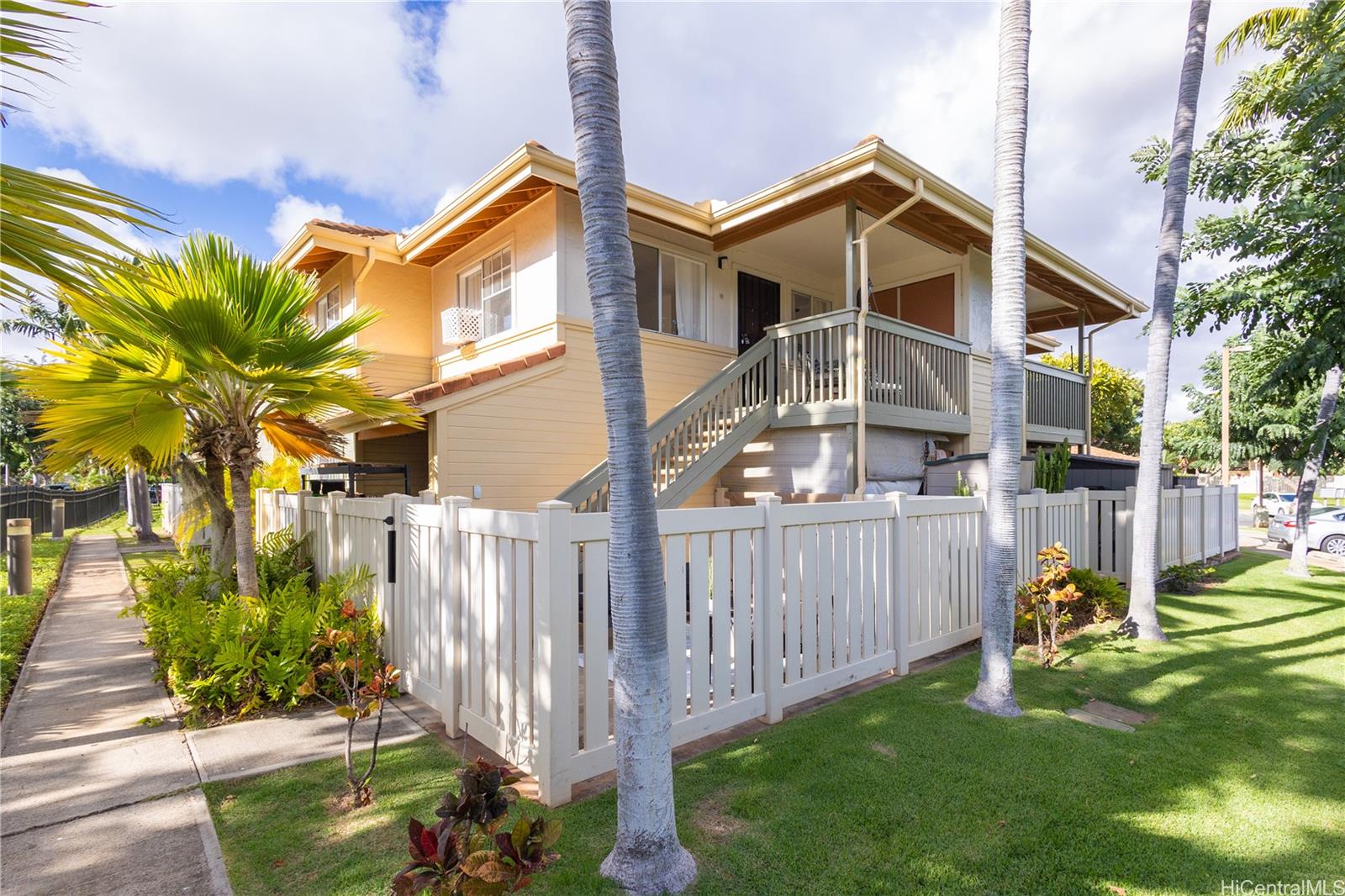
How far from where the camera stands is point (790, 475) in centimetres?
892

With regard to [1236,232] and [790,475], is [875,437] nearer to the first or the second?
[790,475]

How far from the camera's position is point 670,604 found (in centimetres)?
338

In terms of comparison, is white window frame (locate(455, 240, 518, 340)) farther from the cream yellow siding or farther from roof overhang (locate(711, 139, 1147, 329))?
roof overhang (locate(711, 139, 1147, 329))

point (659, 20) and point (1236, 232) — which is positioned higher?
point (659, 20)

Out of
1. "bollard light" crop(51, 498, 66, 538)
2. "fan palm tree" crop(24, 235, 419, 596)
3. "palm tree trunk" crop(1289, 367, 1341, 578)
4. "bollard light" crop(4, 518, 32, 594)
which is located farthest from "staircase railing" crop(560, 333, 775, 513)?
"bollard light" crop(51, 498, 66, 538)

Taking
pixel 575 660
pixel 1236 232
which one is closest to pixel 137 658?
pixel 575 660

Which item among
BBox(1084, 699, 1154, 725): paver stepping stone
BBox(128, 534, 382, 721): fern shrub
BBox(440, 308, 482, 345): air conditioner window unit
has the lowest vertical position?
BBox(1084, 699, 1154, 725): paver stepping stone

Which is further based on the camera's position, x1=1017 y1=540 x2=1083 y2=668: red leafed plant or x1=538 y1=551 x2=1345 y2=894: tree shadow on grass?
x1=1017 y1=540 x2=1083 y2=668: red leafed plant

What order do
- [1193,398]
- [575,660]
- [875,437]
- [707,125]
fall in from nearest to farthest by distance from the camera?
[575,660], [875,437], [707,125], [1193,398]

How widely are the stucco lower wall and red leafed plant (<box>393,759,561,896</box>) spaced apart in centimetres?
532

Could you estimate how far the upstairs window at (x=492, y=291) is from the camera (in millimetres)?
9529

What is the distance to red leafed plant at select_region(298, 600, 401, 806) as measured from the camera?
2.99 meters

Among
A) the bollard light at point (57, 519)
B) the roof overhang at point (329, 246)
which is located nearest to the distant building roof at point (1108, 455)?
the roof overhang at point (329, 246)

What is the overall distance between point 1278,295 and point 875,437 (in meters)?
6.67
